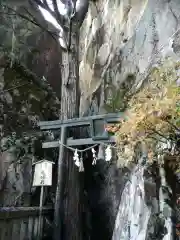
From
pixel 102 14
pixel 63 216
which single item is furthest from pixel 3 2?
pixel 63 216

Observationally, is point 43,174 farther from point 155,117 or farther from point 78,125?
point 155,117

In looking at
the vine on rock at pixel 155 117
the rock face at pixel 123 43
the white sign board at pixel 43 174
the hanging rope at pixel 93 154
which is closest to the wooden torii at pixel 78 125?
the hanging rope at pixel 93 154

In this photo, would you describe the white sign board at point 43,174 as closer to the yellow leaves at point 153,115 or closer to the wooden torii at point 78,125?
the wooden torii at point 78,125

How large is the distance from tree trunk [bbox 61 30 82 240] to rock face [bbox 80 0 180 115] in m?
2.08

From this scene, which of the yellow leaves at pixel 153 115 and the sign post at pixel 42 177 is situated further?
the sign post at pixel 42 177

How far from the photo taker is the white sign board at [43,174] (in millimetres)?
6377

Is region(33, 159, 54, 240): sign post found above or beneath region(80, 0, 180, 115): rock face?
beneath

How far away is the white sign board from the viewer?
6.38 metres

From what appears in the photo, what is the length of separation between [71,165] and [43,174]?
2.35ft

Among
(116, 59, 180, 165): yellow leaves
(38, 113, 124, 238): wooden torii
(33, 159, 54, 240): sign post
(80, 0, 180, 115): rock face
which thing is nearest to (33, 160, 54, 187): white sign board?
(33, 159, 54, 240): sign post

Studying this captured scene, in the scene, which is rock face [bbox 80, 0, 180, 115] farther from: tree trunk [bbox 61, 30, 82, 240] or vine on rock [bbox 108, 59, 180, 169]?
vine on rock [bbox 108, 59, 180, 169]

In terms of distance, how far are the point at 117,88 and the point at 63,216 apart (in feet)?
16.2

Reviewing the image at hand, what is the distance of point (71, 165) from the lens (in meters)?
6.77

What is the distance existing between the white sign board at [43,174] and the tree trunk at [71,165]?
39 cm
